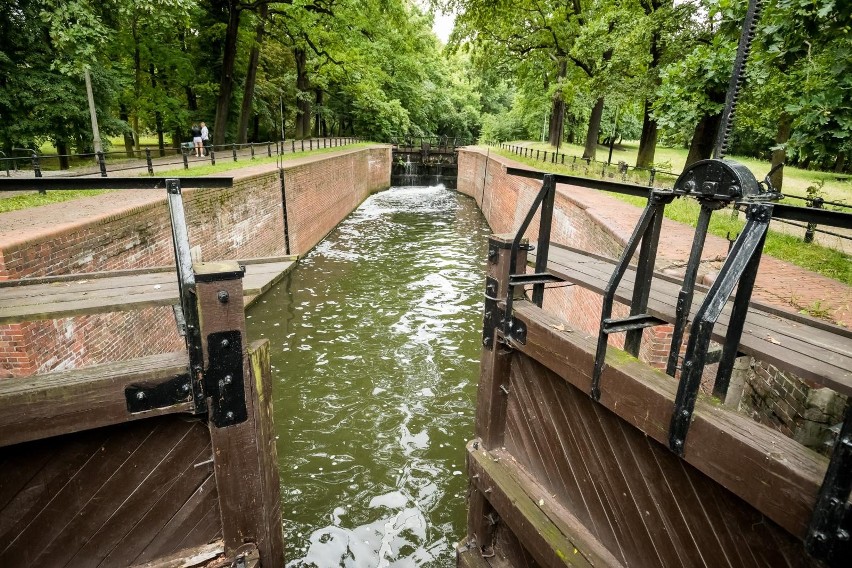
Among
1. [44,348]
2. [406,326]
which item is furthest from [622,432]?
[406,326]

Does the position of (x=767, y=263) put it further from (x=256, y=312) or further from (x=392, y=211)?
(x=392, y=211)

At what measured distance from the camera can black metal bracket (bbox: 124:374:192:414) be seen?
2449mm

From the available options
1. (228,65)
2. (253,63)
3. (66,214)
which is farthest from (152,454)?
(253,63)

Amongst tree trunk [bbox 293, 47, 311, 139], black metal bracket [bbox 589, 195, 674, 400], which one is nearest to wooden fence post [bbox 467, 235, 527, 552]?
black metal bracket [bbox 589, 195, 674, 400]

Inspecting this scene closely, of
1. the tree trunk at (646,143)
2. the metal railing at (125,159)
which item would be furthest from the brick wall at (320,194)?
the tree trunk at (646,143)

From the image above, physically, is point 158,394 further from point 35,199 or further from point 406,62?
point 406,62

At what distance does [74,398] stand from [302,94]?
89.7 ft

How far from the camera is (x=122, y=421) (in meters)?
2.46

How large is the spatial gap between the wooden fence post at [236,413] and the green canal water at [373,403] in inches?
90.4

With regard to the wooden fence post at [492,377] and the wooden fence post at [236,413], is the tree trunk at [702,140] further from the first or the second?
the wooden fence post at [236,413]

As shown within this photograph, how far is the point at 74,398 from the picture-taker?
2336 millimetres

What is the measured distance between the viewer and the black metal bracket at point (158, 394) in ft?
8.04

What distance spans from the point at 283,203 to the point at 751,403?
12470 mm

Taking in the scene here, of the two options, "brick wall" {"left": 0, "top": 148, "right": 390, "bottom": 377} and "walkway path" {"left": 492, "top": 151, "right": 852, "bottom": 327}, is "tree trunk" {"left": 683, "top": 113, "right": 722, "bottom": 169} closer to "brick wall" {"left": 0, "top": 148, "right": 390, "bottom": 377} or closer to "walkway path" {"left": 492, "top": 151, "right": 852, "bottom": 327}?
"walkway path" {"left": 492, "top": 151, "right": 852, "bottom": 327}
